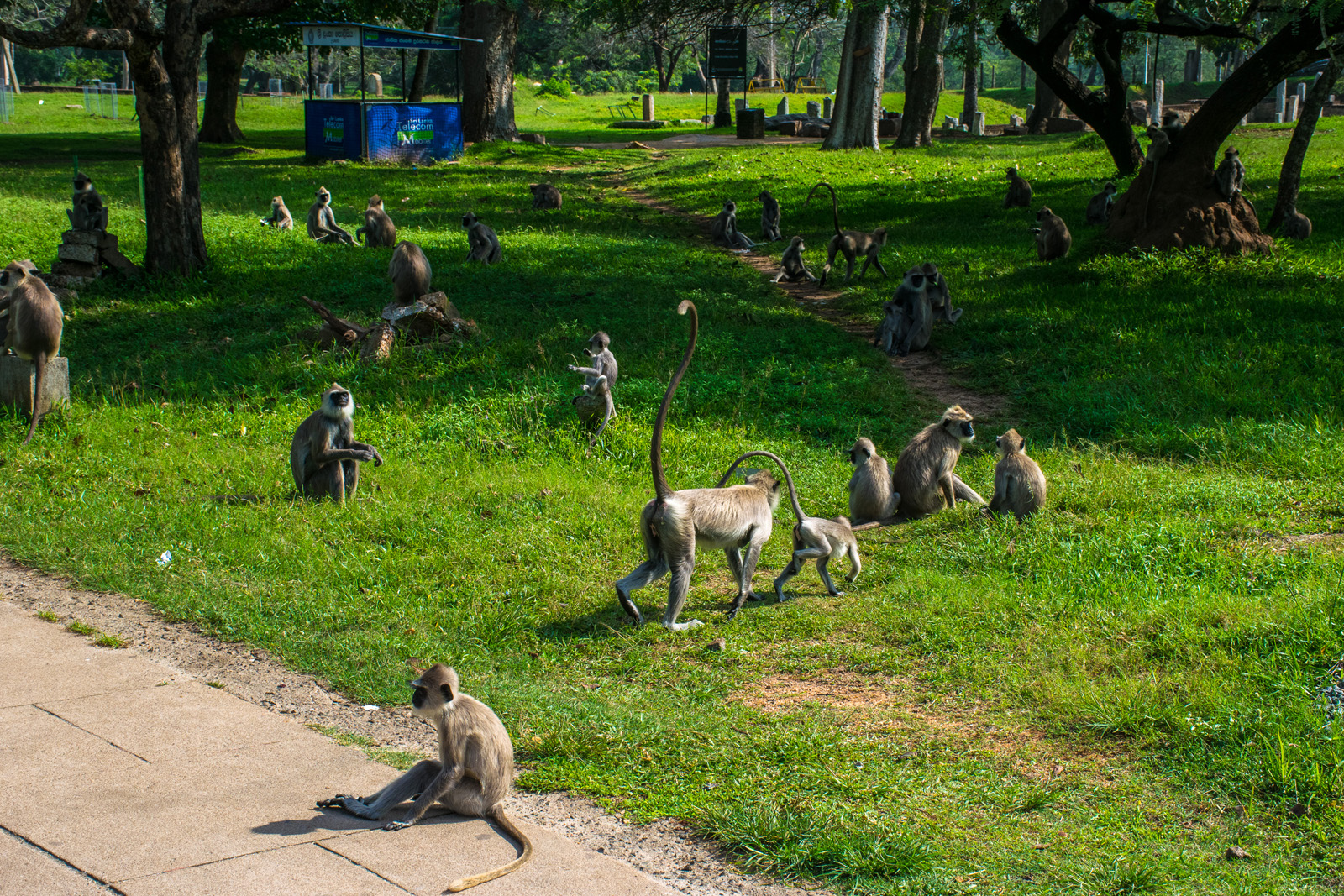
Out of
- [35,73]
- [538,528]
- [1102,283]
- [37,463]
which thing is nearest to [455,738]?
[538,528]

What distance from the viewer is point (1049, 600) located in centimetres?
712

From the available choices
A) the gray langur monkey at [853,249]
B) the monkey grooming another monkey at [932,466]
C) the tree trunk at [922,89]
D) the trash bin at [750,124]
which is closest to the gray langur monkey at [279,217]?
the gray langur monkey at [853,249]

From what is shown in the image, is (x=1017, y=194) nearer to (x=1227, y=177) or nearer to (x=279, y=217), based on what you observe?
(x=1227, y=177)

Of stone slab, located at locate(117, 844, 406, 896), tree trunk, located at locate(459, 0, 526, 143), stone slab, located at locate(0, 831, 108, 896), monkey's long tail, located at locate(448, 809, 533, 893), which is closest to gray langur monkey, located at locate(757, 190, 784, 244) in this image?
tree trunk, located at locate(459, 0, 526, 143)

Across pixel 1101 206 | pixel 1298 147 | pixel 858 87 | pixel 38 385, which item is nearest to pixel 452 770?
pixel 38 385

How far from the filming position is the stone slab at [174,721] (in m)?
5.32

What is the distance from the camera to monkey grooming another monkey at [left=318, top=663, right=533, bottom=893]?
457 centimetres

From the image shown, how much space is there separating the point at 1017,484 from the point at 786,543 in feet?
6.25

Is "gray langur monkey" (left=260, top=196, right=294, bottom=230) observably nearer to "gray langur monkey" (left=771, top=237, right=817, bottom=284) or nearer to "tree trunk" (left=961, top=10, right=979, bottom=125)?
"gray langur monkey" (left=771, top=237, right=817, bottom=284)

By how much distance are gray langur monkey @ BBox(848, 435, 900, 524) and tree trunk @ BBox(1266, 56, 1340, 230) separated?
12668 mm

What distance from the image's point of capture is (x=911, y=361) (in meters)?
14.2

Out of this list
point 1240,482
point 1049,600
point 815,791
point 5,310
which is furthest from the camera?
point 5,310

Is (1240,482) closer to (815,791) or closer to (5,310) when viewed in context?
(815,791)

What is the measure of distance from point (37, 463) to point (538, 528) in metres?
4.81
